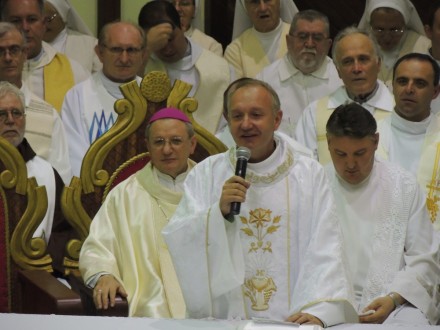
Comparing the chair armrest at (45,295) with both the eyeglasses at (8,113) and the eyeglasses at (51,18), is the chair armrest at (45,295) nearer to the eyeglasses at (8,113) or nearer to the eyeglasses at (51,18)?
the eyeglasses at (8,113)

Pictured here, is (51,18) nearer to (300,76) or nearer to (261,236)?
(300,76)

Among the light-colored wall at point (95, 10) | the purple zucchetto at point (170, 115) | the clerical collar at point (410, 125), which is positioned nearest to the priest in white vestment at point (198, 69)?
the light-colored wall at point (95, 10)

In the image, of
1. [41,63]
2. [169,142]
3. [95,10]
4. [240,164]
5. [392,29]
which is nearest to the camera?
[240,164]

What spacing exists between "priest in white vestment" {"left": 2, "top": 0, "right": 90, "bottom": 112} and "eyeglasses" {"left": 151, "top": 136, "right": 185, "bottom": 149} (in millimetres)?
1661

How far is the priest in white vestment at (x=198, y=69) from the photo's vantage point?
284 inches

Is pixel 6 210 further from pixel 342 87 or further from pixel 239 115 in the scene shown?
pixel 342 87

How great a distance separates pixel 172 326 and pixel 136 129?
1.63 m

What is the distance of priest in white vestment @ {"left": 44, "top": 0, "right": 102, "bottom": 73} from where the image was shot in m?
7.46

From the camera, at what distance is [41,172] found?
5883mm

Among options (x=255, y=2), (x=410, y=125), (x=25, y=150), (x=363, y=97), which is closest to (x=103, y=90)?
(x=25, y=150)

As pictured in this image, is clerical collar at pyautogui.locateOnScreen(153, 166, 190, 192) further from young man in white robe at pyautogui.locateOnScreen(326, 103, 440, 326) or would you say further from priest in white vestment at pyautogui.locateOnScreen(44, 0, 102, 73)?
priest in white vestment at pyautogui.locateOnScreen(44, 0, 102, 73)

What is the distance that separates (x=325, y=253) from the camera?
15.7 ft

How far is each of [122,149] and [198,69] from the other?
5.58ft

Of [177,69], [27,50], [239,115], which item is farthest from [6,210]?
[177,69]
